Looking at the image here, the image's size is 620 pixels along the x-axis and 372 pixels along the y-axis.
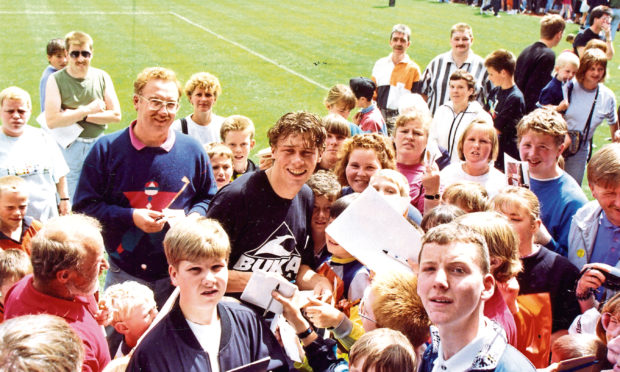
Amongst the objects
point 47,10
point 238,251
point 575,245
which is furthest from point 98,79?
point 47,10

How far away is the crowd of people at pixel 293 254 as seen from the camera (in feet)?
7.92

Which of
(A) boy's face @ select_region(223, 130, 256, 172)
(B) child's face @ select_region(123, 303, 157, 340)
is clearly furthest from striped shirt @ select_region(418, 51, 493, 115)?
(B) child's face @ select_region(123, 303, 157, 340)

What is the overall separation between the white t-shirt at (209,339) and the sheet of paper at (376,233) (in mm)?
885

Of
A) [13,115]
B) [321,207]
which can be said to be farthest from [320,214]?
[13,115]

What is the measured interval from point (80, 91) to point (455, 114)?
4.09m

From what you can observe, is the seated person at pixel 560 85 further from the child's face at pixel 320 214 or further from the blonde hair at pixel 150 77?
the blonde hair at pixel 150 77

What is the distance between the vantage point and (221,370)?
8.32 feet

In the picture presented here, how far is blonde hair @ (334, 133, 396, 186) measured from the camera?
4.53 m

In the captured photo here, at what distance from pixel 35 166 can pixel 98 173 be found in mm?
2178

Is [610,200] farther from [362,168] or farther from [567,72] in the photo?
[567,72]

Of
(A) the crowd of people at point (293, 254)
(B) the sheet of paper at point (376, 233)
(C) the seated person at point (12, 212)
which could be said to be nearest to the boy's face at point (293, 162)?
(A) the crowd of people at point (293, 254)

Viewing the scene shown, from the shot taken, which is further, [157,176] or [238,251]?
[157,176]

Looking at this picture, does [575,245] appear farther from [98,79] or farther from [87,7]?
[87,7]

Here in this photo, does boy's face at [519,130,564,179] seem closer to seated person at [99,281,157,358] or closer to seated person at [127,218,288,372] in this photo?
seated person at [127,218,288,372]
